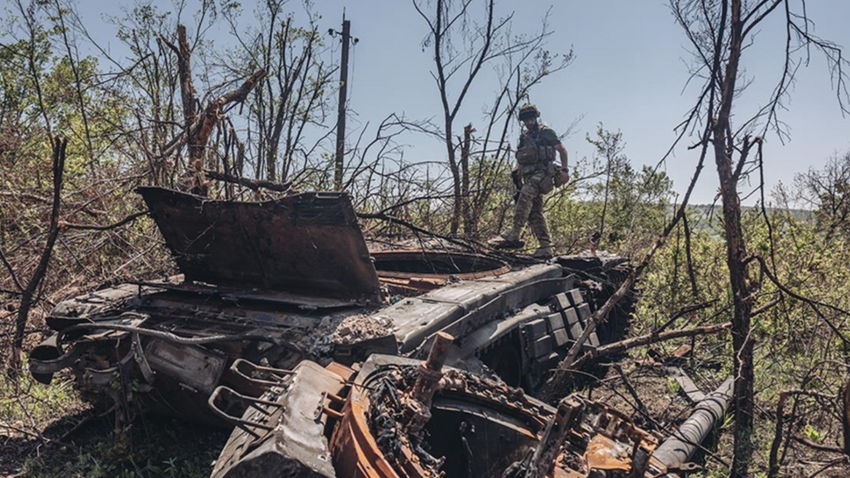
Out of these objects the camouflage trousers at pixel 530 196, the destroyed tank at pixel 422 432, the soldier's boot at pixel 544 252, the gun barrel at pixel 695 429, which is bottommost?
the gun barrel at pixel 695 429

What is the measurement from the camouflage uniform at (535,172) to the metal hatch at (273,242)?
150 inches

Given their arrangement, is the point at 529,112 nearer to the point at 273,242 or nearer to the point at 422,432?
the point at 273,242

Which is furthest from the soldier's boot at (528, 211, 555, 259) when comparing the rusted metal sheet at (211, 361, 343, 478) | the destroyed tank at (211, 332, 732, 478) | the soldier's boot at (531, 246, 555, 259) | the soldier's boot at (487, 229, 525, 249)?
the rusted metal sheet at (211, 361, 343, 478)

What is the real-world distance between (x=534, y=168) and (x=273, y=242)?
423 centimetres

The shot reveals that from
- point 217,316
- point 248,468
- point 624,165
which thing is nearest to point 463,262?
point 217,316

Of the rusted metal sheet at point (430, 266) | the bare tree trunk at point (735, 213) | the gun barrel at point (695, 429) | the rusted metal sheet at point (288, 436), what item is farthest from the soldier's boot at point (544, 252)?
the rusted metal sheet at point (288, 436)

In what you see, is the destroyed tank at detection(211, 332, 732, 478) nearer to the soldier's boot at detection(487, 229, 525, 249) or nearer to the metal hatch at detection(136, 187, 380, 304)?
the metal hatch at detection(136, 187, 380, 304)

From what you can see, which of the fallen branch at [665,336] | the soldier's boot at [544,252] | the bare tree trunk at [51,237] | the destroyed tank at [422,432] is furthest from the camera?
the soldier's boot at [544,252]

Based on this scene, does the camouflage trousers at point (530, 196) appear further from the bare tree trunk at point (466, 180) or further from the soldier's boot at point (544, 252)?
the bare tree trunk at point (466, 180)

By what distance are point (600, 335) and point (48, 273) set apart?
6106 millimetres

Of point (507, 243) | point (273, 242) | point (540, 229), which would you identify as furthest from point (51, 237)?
point (540, 229)

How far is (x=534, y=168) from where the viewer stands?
25.7 ft

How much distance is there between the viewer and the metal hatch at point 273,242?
4.16 metres

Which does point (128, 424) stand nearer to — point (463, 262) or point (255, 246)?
point (255, 246)
